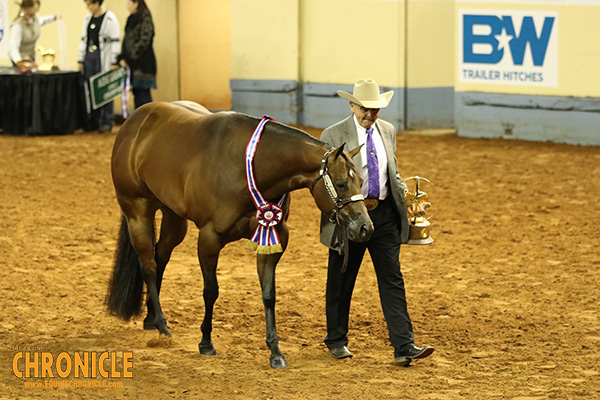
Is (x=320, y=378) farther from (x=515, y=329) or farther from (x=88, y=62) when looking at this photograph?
(x=88, y=62)

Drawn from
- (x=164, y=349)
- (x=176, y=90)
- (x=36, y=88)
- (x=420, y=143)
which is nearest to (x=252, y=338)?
(x=164, y=349)

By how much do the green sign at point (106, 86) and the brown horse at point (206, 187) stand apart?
1079 centimetres

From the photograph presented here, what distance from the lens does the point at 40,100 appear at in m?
18.2

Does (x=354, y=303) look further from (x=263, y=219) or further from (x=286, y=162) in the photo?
(x=286, y=162)

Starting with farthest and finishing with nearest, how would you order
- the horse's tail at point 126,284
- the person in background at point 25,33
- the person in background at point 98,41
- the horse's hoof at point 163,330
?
1. the person in background at point 25,33
2. the person in background at point 98,41
3. the horse's tail at point 126,284
4. the horse's hoof at point 163,330

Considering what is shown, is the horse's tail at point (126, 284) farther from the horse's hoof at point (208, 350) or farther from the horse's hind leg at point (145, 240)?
the horse's hoof at point (208, 350)

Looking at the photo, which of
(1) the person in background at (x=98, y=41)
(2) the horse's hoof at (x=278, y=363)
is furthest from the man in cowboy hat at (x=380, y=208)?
(1) the person in background at (x=98, y=41)

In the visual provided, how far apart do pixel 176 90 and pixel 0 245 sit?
12.2m

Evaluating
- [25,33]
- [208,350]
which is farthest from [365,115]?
[25,33]

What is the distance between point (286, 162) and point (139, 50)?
1204 cm

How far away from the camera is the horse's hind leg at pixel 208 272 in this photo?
6.82 m

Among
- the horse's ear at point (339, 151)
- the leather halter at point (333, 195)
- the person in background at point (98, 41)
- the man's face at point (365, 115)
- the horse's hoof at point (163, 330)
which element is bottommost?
the horse's hoof at point (163, 330)

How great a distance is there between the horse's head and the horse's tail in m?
→ 2.08

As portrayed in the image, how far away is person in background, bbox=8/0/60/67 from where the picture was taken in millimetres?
18438
